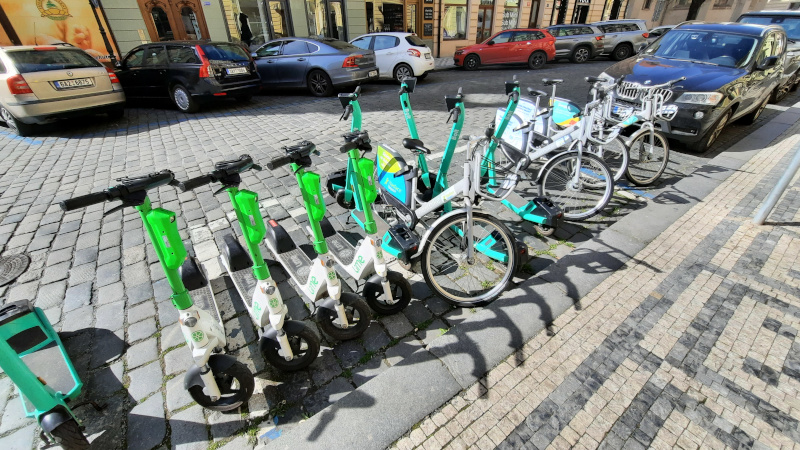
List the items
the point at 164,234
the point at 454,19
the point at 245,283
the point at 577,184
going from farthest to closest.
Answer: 1. the point at 454,19
2. the point at 577,184
3. the point at 245,283
4. the point at 164,234

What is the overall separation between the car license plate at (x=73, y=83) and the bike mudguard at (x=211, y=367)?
7.84 metres

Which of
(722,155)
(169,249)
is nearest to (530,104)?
(722,155)

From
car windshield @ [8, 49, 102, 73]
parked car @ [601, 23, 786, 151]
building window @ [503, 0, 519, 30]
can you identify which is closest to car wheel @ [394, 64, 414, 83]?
parked car @ [601, 23, 786, 151]

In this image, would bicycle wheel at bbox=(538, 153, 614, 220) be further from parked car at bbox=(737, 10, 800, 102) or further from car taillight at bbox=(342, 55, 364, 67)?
parked car at bbox=(737, 10, 800, 102)

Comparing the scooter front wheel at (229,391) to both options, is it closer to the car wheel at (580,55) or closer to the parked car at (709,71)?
the parked car at (709,71)

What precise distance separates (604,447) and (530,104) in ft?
12.9

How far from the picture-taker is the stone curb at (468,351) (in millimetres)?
1821

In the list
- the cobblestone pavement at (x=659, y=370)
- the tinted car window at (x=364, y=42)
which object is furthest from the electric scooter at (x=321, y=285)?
the tinted car window at (x=364, y=42)

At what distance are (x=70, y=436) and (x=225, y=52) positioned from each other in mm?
8680

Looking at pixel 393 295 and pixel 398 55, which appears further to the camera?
pixel 398 55

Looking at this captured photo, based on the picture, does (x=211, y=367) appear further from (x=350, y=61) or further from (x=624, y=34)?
(x=624, y=34)

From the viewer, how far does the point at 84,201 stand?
1580 mm

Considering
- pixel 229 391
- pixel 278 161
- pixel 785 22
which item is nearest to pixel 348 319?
pixel 229 391

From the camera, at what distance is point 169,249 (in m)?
1.88
